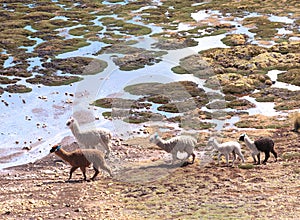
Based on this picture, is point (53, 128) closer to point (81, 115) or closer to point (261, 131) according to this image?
point (81, 115)

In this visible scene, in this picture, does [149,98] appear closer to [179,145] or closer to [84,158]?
[179,145]

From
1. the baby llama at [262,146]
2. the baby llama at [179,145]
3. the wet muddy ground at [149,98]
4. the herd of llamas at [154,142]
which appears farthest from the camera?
the baby llama at [179,145]

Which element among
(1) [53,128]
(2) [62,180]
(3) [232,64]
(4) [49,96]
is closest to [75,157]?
(2) [62,180]

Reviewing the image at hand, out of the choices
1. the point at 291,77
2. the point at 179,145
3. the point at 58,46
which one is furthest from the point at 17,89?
the point at 291,77

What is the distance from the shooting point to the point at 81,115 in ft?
106

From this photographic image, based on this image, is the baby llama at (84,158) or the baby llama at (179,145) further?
the baby llama at (179,145)

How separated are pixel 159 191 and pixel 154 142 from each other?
148 inches

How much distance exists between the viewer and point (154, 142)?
72.3 ft

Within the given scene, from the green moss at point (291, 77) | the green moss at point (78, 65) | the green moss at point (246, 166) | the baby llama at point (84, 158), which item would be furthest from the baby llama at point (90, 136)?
the green moss at point (291, 77)

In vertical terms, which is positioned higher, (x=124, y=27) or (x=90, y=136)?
(x=90, y=136)

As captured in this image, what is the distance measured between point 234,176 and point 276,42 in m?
31.1

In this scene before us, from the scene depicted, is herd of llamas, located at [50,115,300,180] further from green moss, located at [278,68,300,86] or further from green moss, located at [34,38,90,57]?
green moss, located at [34,38,90,57]

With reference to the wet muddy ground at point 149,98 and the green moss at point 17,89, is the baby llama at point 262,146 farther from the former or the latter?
the green moss at point 17,89

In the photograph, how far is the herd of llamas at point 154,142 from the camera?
20375 millimetres
